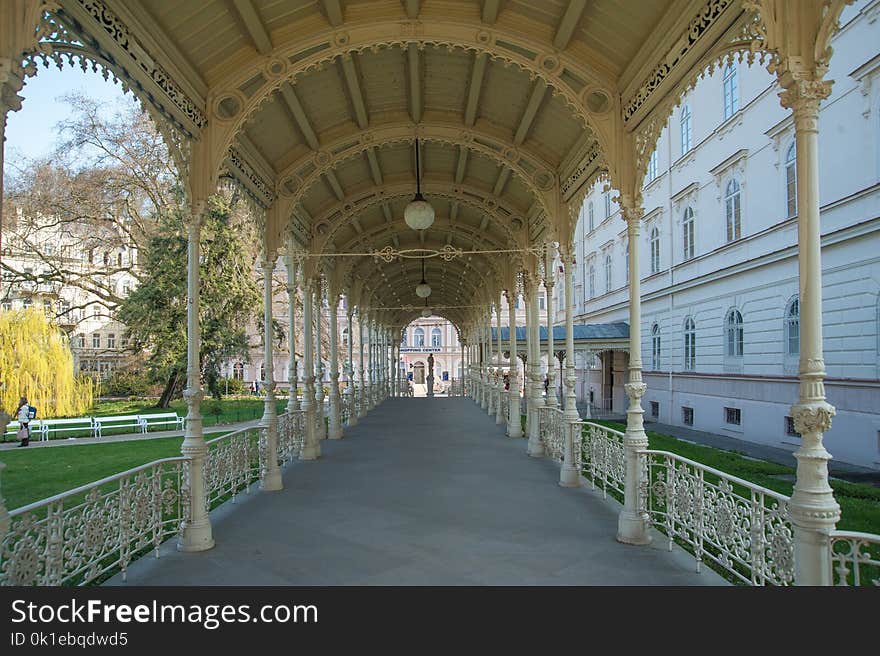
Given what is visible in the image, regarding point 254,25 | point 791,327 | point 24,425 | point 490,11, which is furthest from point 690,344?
point 24,425

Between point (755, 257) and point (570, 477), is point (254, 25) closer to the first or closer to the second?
point (570, 477)

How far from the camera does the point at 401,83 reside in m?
9.02

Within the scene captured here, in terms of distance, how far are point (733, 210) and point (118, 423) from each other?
22.8 meters

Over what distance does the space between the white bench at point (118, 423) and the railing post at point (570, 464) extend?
16723mm

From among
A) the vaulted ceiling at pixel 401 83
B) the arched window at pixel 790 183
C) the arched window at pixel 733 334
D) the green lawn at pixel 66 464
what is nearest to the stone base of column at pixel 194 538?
the vaulted ceiling at pixel 401 83

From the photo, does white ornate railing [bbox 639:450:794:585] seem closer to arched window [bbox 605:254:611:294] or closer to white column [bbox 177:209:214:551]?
white column [bbox 177:209:214:551]

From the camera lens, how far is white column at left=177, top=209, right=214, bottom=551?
6578 mm

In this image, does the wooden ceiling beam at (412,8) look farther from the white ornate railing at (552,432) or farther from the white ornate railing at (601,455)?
the white ornate railing at (552,432)

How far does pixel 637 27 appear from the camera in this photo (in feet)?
20.9

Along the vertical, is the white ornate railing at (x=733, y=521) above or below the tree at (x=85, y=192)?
below

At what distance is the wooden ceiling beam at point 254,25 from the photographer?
6246 mm

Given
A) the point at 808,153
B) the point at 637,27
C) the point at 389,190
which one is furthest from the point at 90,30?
the point at 389,190

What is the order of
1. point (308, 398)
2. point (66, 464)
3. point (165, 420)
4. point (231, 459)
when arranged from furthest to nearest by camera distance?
point (165, 420)
point (66, 464)
point (308, 398)
point (231, 459)

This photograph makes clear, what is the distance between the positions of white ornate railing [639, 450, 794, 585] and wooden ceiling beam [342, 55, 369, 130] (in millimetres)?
6254
